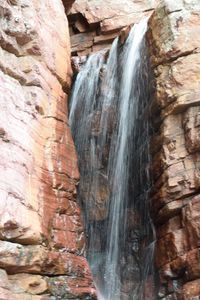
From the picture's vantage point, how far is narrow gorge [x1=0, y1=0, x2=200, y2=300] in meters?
6.28

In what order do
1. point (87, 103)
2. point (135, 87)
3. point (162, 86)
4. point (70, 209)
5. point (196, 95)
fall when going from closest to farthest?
point (70, 209), point (196, 95), point (162, 86), point (135, 87), point (87, 103)

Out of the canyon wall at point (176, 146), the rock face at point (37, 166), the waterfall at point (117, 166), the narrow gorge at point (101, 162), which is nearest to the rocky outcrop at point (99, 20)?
the waterfall at point (117, 166)

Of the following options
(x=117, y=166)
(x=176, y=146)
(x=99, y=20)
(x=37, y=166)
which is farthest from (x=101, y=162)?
(x=99, y=20)

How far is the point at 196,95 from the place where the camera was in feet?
25.0

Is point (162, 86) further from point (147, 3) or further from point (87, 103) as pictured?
point (147, 3)

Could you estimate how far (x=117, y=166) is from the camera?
886 cm

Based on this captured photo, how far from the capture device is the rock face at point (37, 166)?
591 centimetres

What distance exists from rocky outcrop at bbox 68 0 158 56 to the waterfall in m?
4.01

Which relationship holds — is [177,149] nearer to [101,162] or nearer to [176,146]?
[176,146]

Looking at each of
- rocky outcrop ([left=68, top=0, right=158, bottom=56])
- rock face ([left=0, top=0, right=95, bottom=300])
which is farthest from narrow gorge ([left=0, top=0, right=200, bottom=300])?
rocky outcrop ([left=68, top=0, right=158, bottom=56])

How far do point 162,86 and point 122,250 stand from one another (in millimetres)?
3015

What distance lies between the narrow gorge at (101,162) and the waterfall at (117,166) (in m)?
0.02

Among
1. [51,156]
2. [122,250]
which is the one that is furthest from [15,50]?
[122,250]

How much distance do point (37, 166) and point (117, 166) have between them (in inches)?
91.5
